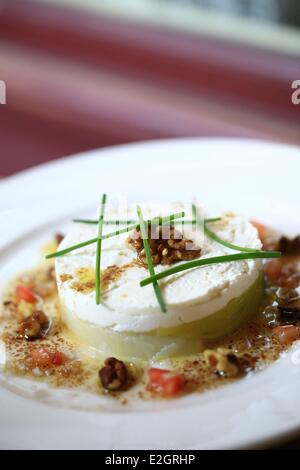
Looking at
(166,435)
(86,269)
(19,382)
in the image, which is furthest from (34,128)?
(166,435)

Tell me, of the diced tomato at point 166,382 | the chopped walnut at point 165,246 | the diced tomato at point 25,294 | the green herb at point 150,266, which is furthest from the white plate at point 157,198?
the chopped walnut at point 165,246

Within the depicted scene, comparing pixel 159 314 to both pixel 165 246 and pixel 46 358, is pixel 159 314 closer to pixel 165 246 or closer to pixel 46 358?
pixel 165 246

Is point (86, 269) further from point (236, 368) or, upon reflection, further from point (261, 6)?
point (261, 6)

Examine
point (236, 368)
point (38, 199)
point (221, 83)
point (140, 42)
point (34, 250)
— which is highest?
point (140, 42)

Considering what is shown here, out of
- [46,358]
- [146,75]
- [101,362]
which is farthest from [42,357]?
[146,75]

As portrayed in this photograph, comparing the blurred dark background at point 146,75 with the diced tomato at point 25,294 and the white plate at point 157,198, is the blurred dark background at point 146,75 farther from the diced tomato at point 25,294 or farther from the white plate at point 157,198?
the diced tomato at point 25,294
